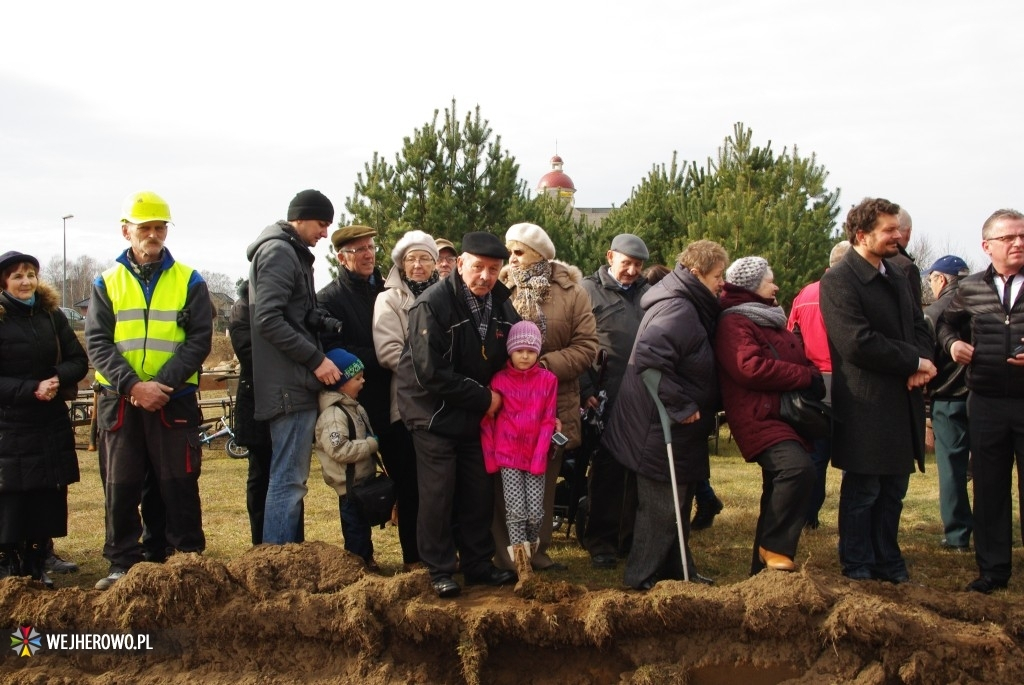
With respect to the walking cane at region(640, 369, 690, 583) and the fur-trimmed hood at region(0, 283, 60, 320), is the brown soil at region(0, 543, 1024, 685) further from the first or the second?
the fur-trimmed hood at region(0, 283, 60, 320)

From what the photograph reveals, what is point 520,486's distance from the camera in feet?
16.7

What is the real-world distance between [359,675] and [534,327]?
215 centimetres

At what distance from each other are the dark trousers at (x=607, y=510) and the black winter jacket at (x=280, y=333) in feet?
6.53

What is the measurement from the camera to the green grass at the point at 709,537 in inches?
217

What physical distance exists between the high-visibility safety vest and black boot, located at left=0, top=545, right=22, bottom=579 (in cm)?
120

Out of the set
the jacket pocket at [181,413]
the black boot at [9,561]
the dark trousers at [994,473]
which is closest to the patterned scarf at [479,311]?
the jacket pocket at [181,413]

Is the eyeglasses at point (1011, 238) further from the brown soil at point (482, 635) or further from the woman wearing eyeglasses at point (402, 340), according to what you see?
the woman wearing eyeglasses at point (402, 340)

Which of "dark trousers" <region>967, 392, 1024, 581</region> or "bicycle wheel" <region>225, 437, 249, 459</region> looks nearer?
"dark trousers" <region>967, 392, 1024, 581</region>

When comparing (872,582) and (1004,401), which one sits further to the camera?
(1004,401)

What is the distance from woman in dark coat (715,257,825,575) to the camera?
4.70m

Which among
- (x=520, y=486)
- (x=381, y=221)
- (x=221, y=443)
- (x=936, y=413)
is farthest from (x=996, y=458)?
(x=221, y=443)

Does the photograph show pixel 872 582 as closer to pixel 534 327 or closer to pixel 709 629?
pixel 709 629

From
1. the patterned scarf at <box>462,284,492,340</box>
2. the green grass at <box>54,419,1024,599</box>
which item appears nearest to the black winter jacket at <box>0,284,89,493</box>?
Answer: the green grass at <box>54,419,1024,599</box>

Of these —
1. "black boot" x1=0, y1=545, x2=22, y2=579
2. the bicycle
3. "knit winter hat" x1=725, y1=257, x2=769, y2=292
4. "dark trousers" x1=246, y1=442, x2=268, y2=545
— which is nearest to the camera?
"knit winter hat" x1=725, y1=257, x2=769, y2=292
